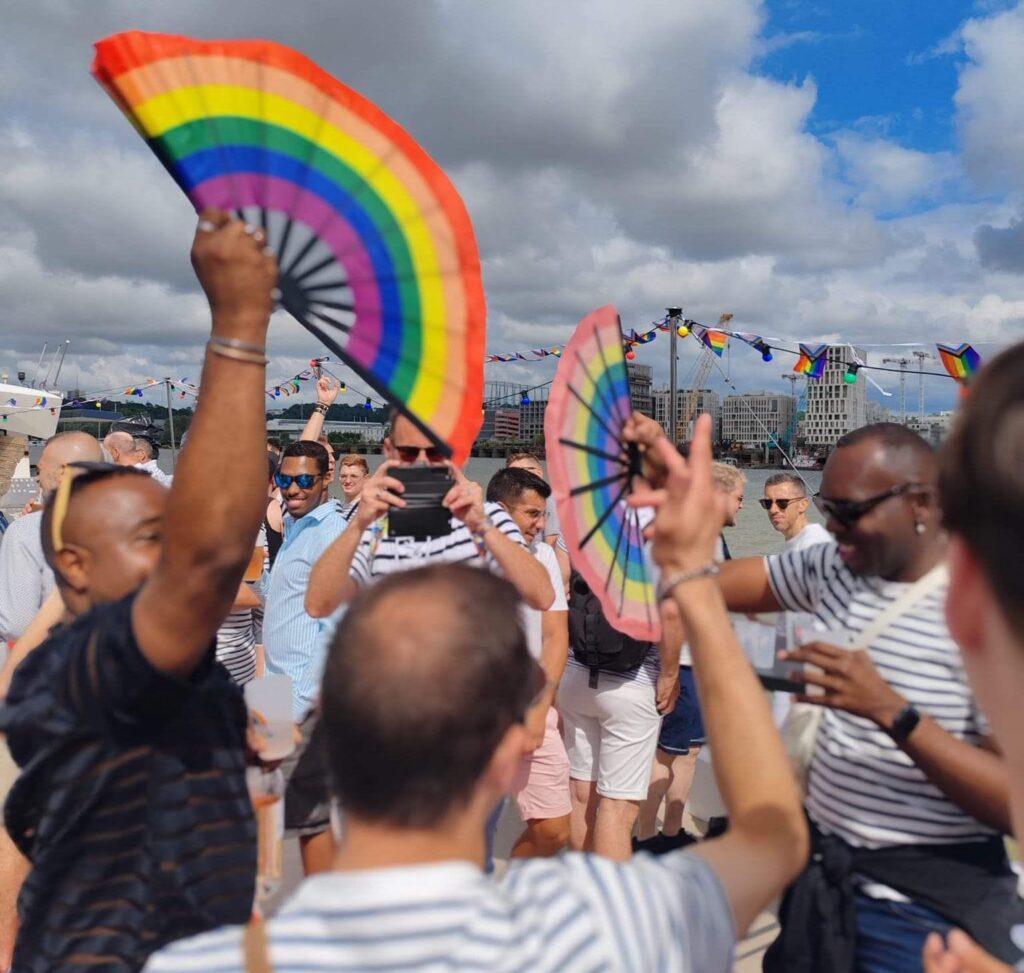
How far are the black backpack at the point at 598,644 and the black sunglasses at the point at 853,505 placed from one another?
188 cm

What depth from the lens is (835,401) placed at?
267 feet

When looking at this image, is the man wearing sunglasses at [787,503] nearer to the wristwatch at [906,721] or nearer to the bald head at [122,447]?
the wristwatch at [906,721]

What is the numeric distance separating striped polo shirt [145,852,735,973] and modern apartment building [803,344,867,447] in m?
2.96

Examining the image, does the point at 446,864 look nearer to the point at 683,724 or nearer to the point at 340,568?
Result: the point at 340,568

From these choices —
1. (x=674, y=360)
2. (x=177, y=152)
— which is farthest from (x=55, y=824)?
(x=674, y=360)

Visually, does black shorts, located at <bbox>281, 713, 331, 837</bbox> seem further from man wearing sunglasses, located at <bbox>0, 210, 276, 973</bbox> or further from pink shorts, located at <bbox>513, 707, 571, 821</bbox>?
pink shorts, located at <bbox>513, 707, 571, 821</bbox>

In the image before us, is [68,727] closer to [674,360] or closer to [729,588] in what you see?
[729,588]

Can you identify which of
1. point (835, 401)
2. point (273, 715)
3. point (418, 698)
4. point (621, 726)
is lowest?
point (621, 726)

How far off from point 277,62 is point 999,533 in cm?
155

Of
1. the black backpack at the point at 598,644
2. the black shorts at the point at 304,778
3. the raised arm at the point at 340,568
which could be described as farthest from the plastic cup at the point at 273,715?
the black backpack at the point at 598,644

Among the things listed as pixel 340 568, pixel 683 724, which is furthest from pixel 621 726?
pixel 340 568

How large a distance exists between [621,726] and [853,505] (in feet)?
7.31

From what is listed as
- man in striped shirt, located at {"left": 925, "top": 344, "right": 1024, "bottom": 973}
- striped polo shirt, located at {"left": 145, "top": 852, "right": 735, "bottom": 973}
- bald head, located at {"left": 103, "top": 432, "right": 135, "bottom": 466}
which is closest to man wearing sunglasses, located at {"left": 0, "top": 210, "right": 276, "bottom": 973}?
striped polo shirt, located at {"left": 145, "top": 852, "right": 735, "bottom": 973}

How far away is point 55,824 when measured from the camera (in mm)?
1429
